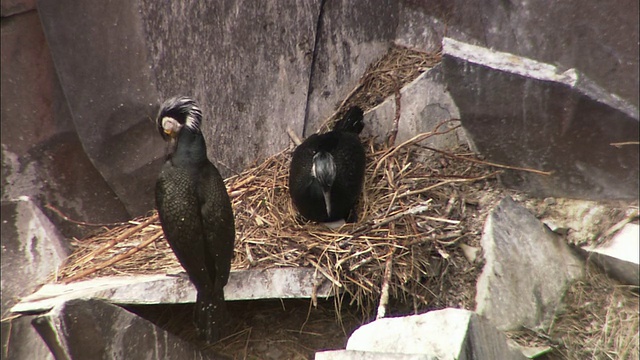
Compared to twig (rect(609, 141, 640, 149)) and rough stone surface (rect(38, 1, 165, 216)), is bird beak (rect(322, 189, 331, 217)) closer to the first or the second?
rough stone surface (rect(38, 1, 165, 216))

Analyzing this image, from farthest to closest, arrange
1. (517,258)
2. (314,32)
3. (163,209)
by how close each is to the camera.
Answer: (314,32) → (517,258) → (163,209)

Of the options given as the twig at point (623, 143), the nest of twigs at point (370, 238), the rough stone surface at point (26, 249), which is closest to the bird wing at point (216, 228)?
the nest of twigs at point (370, 238)

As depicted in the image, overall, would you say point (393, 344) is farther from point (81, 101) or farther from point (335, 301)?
point (81, 101)

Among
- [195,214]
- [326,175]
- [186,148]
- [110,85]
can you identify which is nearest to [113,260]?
[195,214]

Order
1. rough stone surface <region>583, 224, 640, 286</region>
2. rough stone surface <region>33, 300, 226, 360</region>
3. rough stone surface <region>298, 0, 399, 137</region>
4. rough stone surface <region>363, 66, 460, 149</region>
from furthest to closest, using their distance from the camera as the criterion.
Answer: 1. rough stone surface <region>298, 0, 399, 137</region>
2. rough stone surface <region>363, 66, 460, 149</region>
3. rough stone surface <region>583, 224, 640, 286</region>
4. rough stone surface <region>33, 300, 226, 360</region>

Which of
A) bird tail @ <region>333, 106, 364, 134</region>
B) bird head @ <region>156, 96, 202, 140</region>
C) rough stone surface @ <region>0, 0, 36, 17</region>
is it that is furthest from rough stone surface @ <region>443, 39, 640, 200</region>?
rough stone surface @ <region>0, 0, 36, 17</region>

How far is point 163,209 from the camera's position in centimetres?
389

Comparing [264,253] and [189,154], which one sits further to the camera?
[264,253]

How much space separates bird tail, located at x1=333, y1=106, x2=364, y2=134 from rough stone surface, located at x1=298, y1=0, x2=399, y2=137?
0.34 meters

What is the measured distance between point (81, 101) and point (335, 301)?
5.91 ft

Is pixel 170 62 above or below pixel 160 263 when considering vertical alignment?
above

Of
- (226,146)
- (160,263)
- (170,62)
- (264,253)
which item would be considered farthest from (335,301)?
(170,62)

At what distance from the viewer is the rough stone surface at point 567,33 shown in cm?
397

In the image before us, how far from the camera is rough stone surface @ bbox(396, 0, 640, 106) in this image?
3.97 metres
